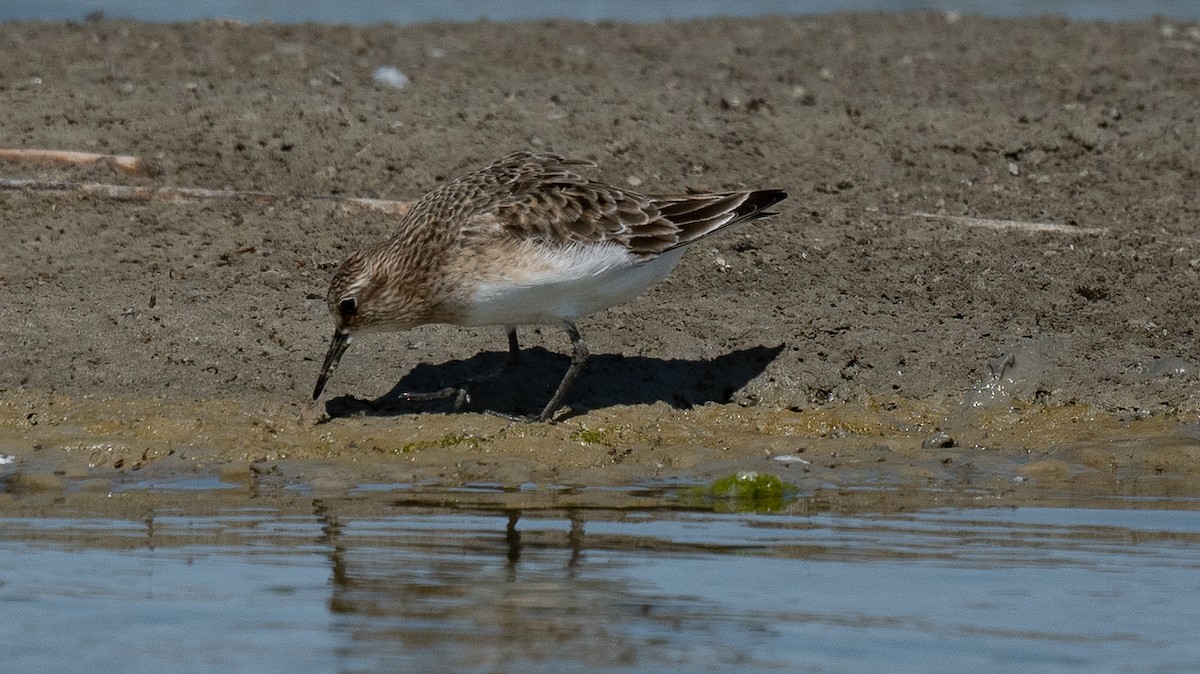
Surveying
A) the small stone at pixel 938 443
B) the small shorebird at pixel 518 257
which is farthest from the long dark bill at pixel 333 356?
the small stone at pixel 938 443

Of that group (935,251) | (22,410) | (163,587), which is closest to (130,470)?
(22,410)

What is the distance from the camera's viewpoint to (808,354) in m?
10.2

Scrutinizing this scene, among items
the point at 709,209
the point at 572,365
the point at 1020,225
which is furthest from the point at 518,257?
the point at 1020,225

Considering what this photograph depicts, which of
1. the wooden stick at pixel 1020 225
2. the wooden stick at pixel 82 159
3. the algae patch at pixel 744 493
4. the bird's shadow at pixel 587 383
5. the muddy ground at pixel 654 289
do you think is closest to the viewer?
the algae patch at pixel 744 493

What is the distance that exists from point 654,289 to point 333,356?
2.25 meters

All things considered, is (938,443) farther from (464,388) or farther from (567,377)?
(464,388)

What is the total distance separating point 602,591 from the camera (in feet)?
21.5

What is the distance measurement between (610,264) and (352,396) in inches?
64.4

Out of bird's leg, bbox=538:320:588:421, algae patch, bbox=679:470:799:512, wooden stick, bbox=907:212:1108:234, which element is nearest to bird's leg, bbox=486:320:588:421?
bird's leg, bbox=538:320:588:421

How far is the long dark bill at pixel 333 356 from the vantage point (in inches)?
380

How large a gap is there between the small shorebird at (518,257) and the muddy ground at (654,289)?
0.54 metres

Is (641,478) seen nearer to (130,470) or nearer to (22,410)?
(130,470)

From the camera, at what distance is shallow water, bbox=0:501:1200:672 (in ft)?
19.0

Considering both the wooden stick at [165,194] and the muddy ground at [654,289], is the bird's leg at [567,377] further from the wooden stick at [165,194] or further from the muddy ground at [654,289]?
the wooden stick at [165,194]
